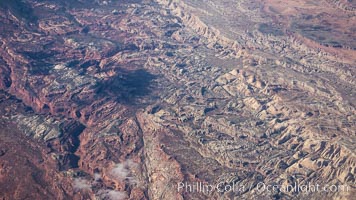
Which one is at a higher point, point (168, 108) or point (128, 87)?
point (168, 108)

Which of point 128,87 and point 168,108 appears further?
point 128,87

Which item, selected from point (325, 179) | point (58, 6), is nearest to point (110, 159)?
point (325, 179)

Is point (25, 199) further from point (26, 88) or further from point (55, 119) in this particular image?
point (26, 88)

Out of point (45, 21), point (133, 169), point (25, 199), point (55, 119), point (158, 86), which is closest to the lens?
point (25, 199)

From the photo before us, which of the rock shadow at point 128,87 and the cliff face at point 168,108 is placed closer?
the cliff face at point 168,108

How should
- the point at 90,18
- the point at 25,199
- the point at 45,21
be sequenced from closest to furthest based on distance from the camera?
the point at 25,199, the point at 45,21, the point at 90,18

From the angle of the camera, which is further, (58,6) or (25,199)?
(58,6)

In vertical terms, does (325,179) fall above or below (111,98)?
above

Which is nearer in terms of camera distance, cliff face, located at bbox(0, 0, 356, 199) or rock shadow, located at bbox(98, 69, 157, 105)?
cliff face, located at bbox(0, 0, 356, 199)
